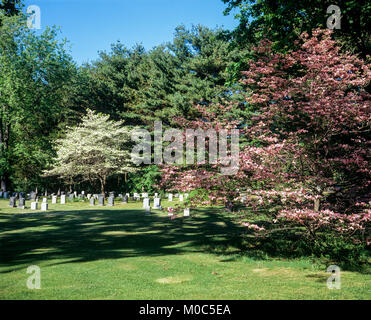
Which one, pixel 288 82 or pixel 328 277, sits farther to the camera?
pixel 288 82

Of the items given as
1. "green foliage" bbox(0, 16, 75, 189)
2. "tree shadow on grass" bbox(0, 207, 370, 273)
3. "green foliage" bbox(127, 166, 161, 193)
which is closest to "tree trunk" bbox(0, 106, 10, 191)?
"green foliage" bbox(0, 16, 75, 189)

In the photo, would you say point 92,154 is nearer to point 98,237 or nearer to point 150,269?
point 98,237

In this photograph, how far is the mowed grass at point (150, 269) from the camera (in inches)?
245

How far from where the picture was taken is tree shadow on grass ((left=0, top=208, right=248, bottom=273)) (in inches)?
367

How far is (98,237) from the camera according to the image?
12.2m

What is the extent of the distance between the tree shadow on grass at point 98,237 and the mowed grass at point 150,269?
0.03 m

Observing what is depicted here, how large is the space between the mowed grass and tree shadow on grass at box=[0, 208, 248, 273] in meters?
0.03

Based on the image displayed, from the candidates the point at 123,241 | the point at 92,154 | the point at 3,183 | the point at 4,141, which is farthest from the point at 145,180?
the point at 123,241

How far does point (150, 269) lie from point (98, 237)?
16.2ft

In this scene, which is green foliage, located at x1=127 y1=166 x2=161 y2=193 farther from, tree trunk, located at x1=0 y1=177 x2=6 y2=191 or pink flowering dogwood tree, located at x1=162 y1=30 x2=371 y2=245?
pink flowering dogwood tree, located at x1=162 y1=30 x2=371 y2=245
